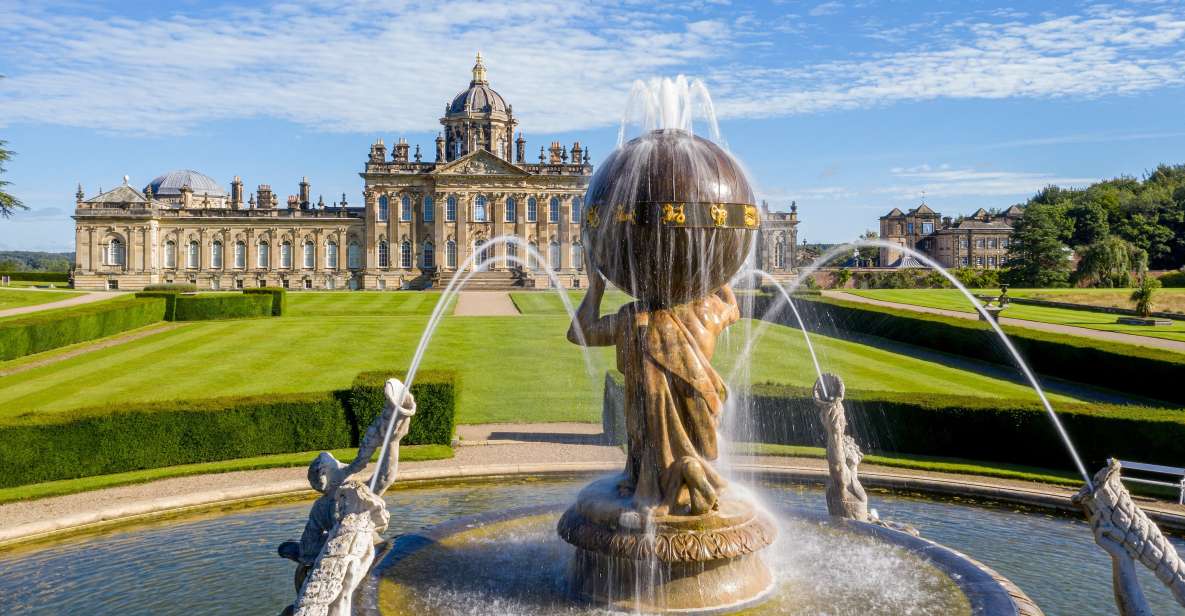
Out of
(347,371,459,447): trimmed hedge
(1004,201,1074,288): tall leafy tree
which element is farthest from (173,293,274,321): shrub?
(1004,201,1074,288): tall leafy tree

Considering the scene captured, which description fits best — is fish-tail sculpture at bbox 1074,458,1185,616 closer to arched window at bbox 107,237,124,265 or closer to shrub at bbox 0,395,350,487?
shrub at bbox 0,395,350,487

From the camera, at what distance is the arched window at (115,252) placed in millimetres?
80688

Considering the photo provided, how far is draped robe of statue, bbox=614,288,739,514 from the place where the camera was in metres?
8.20

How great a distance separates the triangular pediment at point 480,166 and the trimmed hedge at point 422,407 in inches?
2585

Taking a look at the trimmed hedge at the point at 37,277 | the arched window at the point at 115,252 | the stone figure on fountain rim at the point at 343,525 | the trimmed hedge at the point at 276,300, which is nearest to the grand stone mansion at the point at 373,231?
the arched window at the point at 115,252

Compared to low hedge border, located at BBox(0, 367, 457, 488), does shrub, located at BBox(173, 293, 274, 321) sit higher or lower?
higher

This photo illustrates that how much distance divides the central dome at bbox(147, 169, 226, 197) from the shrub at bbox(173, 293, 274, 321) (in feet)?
216

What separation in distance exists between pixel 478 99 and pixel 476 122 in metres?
2.75

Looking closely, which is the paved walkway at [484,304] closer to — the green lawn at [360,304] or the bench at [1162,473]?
the green lawn at [360,304]

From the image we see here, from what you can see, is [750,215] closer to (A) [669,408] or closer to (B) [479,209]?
(A) [669,408]

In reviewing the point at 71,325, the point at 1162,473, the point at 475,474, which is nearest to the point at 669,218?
the point at 475,474

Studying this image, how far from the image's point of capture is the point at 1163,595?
979 centimetres

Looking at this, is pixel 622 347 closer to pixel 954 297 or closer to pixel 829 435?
pixel 829 435

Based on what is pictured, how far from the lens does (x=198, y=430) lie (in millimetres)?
15867
